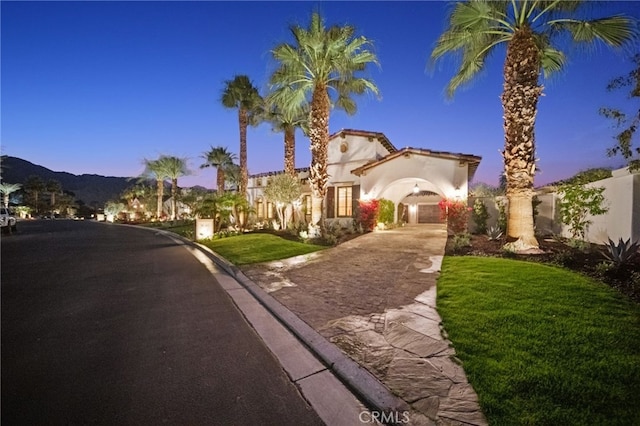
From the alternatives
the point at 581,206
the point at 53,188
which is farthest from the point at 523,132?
the point at 53,188

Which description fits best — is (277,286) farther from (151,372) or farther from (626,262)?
(626,262)

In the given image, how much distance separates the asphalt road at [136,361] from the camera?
272cm

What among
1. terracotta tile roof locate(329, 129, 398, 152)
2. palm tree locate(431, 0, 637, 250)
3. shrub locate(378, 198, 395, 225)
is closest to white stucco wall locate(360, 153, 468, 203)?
shrub locate(378, 198, 395, 225)

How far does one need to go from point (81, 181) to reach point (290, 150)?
13136cm

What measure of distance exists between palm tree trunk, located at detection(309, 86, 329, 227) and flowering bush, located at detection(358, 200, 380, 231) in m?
4.10

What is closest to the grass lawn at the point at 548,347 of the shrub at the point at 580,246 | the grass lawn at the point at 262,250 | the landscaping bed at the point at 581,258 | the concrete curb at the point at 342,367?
the landscaping bed at the point at 581,258

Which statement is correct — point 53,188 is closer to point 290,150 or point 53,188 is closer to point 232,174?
point 232,174

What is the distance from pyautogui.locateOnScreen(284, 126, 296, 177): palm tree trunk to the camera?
21438 millimetres

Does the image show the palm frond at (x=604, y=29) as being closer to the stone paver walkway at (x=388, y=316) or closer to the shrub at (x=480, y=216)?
the shrub at (x=480, y=216)

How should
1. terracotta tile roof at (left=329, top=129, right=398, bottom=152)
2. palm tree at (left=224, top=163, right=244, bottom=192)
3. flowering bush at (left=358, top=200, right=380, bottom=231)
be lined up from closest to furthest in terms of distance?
1. flowering bush at (left=358, top=200, right=380, bottom=231)
2. terracotta tile roof at (left=329, top=129, right=398, bottom=152)
3. palm tree at (left=224, top=163, right=244, bottom=192)

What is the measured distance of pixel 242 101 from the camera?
78.5 ft

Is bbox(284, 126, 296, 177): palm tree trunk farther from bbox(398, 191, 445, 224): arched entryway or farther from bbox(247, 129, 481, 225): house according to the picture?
bbox(398, 191, 445, 224): arched entryway

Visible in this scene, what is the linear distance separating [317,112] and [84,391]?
13490 mm

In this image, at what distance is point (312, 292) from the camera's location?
6.50 meters
